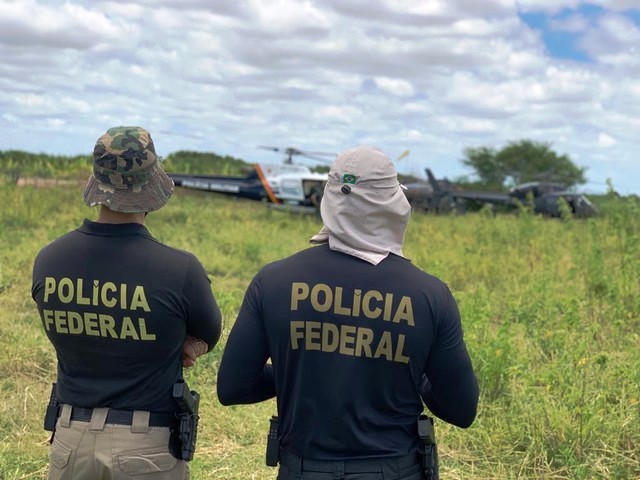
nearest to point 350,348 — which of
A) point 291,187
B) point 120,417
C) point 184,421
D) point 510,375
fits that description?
point 184,421

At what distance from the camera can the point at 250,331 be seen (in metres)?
1.92

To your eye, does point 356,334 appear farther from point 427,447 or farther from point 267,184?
point 267,184

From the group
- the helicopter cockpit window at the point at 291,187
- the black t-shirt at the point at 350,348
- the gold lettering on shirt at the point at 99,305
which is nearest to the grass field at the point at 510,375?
the gold lettering on shirt at the point at 99,305

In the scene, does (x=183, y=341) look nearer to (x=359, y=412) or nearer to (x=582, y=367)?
(x=359, y=412)

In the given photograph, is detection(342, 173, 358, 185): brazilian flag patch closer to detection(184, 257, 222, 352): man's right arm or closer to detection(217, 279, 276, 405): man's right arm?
detection(217, 279, 276, 405): man's right arm

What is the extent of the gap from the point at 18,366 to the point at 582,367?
155 inches

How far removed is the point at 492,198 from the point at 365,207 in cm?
2374

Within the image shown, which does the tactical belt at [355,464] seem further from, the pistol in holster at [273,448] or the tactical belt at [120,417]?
the tactical belt at [120,417]

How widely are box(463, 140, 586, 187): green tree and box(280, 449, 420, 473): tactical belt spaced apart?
4269 centimetres

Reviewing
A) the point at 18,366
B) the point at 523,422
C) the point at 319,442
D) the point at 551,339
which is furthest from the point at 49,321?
the point at 551,339

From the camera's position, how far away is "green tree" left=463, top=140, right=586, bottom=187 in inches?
1735

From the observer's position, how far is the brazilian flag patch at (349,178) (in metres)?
1.87

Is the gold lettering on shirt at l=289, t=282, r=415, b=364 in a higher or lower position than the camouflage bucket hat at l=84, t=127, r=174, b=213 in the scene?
lower

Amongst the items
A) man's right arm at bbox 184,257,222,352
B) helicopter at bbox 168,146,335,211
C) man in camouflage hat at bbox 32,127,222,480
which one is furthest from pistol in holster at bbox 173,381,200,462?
helicopter at bbox 168,146,335,211
